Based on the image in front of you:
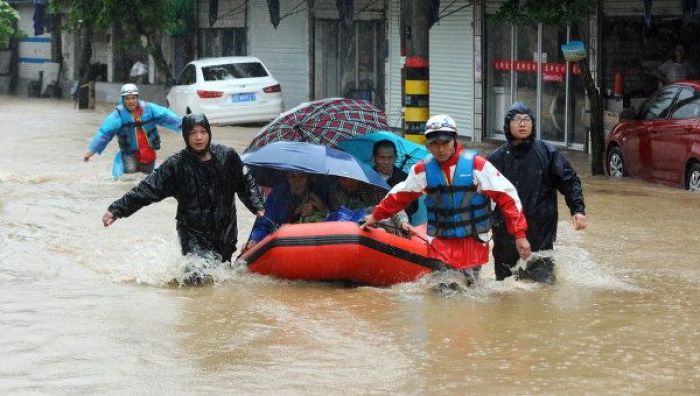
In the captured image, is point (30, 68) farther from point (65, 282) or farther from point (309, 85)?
point (65, 282)

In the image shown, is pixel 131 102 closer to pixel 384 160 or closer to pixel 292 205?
pixel 292 205

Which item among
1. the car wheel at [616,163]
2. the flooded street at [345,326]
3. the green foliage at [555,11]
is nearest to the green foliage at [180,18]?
the green foliage at [555,11]

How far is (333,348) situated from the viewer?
8781 millimetres

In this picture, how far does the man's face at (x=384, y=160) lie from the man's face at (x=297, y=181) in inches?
22.2

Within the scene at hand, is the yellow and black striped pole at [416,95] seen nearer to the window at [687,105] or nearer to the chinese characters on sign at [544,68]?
the window at [687,105]

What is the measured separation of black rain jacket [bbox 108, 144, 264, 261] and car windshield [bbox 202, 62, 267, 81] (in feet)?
55.9

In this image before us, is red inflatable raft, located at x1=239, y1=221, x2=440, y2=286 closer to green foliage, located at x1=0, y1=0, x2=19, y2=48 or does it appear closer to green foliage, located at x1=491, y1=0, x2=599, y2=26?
green foliage, located at x1=491, y1=0, x2=599, y2=26

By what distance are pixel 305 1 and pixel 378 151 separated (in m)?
19.3

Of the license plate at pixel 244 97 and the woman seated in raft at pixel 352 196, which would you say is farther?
the license plate at pixel 244 97

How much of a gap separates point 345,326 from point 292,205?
1.85 meters

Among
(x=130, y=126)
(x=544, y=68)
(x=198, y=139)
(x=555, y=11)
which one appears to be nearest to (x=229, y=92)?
(x=544, y=68)

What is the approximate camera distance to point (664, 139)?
652 inches

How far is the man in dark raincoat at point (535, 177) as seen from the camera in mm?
9867

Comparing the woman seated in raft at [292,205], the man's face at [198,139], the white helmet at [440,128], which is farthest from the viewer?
the woman seated in raft at [292,205]
